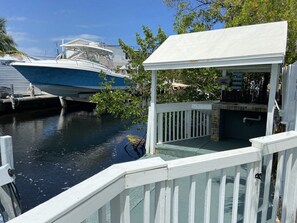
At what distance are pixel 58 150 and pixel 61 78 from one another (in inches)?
313

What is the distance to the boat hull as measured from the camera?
54.3ft

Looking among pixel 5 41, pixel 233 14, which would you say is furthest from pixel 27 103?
pixel 233 14

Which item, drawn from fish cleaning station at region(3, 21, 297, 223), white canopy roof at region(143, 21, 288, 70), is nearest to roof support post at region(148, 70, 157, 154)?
fish cleaning station at region(3, 21, 297, 223)

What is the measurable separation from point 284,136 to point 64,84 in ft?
56.7

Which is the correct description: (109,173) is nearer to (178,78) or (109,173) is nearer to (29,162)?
(178,78)

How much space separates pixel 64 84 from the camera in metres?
17.8

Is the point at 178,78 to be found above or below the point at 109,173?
above

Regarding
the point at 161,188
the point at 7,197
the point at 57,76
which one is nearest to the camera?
the point at 161,188

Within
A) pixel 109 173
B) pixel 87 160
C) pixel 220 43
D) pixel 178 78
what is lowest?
pixel 87 160

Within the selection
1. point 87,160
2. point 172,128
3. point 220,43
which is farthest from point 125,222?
point 87,160

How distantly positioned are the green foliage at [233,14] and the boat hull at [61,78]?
7164 millimetres

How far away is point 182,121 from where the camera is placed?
6.14 meters

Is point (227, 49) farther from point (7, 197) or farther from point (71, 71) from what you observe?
point (71, 71)

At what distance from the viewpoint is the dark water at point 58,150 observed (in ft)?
24.5
